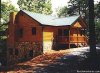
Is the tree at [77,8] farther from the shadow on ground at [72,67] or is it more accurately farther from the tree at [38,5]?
the shadow on ground at [72,67]

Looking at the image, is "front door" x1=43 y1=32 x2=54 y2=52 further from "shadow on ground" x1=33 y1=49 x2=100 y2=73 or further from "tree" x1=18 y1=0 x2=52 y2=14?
"tree" x1=18 y1=0 x2=52 y2=14

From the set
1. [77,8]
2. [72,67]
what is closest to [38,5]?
[77,8]

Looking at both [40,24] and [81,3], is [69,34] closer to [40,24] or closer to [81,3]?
[40,24]

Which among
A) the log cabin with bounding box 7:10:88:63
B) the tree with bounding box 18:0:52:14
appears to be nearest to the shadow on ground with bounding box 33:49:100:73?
the log cabin with bounding box 7:10:88:63

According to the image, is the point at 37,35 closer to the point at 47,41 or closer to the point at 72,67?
the point at 47,41

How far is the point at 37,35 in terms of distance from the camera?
119 feet

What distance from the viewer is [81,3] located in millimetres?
74438

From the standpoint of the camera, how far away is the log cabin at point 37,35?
114ft

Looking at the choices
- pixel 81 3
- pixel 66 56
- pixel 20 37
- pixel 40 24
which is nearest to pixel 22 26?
pixel 20 37

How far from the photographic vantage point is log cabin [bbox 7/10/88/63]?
34.7 metres

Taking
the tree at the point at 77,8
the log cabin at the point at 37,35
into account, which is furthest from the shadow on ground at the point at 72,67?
the tree at the point at 77,8

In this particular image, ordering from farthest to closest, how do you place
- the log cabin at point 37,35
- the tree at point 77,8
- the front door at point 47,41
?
the tree at point 77,8, the front door at point 47,41, the log cabin at point 37,35

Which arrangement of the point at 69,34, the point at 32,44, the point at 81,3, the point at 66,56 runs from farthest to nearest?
the point at 81,3 → the point at 69,34 → the point at 32,44 → the point at 66,56

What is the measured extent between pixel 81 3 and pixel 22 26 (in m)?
39.9
